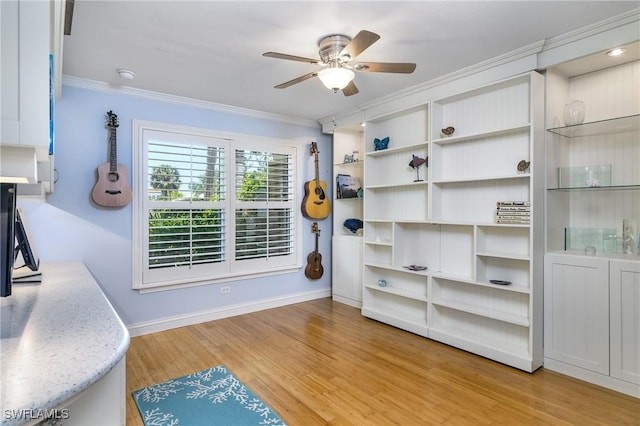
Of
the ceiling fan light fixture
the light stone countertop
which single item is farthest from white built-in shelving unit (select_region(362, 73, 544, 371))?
the light stone countertop

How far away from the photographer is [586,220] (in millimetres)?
2814

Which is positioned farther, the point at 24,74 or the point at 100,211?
the point at 100,211

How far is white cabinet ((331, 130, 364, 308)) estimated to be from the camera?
4.56 m

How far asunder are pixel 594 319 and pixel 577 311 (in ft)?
0.36

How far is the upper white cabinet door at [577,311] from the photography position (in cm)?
247

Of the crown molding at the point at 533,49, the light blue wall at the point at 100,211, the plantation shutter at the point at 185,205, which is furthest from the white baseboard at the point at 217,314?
the crown molding at the point at 533,49

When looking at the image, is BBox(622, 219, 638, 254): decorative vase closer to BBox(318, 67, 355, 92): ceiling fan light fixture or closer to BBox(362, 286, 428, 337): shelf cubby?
BBox(362, 286, 428, 337): shelf cubby

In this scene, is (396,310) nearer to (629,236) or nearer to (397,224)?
(397,224)

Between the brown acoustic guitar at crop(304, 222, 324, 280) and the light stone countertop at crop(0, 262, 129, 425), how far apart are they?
3.16m

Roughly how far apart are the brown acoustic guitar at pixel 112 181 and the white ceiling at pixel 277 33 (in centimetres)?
49

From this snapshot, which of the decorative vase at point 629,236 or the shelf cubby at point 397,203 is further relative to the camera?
the shelf cubby at point 397,203

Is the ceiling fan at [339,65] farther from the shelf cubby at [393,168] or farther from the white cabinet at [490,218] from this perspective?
the shelf cubby at [393,168]

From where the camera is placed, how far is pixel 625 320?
2381 mm

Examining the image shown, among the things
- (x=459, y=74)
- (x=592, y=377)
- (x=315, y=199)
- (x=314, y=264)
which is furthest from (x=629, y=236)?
(x=314, y=264)
